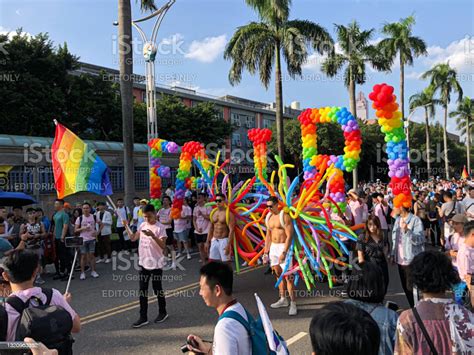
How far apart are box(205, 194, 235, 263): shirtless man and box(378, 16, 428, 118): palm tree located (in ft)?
79.5

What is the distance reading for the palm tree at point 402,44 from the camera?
91.8ft

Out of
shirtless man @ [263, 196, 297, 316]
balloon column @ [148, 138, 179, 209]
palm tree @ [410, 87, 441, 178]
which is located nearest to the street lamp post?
balloon column @ [148, 138, 179, 209]

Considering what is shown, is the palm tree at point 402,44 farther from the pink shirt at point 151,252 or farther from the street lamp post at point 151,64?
the pink shirt at point 151,252

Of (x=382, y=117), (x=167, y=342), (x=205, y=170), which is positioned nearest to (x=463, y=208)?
(x=382, y=117)

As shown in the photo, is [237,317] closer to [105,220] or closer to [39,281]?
[39,281]

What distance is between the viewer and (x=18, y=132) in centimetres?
2108

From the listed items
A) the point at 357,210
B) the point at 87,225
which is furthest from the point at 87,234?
the point at 357,210

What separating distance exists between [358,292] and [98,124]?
25.4 m

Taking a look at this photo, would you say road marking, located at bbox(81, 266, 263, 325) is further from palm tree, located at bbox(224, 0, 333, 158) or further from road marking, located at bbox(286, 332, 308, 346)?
palm tree, located at bbox(224, 0, 333, 158)

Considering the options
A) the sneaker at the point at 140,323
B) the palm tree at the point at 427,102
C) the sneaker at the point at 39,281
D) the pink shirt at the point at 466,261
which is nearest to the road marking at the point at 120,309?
the sneaker at the point at 140,323

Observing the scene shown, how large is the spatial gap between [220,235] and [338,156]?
3.07m

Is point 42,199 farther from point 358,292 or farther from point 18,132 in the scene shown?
point 358,292

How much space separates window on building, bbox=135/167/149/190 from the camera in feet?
73.8

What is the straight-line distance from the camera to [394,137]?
23.9ft
